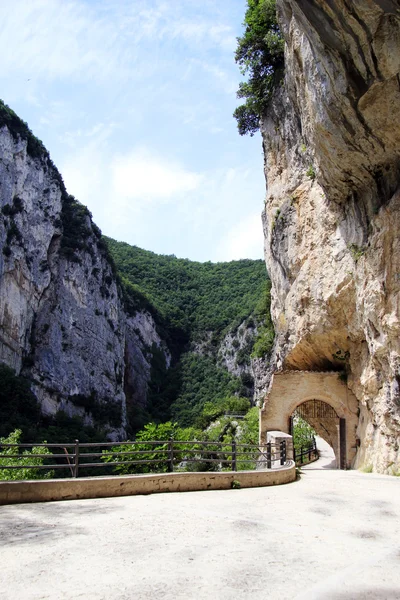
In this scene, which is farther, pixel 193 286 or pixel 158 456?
pixel 193 286

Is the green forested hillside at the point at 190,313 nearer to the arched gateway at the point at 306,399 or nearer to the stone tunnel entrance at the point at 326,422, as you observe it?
the stone tunnel entrance at the point at 326,422

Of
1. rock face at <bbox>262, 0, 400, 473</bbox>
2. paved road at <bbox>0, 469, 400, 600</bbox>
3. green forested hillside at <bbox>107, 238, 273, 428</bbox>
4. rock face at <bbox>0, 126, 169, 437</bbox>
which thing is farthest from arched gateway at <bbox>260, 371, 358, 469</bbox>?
green forested hillside at <bbox>107, 238, 273, 428</bbox>

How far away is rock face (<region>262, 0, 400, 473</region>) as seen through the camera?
10672 mm

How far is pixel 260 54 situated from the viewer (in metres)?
26.0

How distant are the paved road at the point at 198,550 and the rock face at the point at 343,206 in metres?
7.95

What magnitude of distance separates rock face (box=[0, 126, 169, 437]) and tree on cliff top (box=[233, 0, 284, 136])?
142ft

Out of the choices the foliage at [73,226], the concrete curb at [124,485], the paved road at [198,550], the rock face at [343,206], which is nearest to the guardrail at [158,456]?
the concrete curb at [124,485]

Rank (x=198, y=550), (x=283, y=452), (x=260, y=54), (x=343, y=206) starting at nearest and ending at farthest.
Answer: (x=198, y=550)
(x=283, y=452)
(x=343, y=206)
(x=260, y=54)

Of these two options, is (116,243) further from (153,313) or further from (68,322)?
(68,322)

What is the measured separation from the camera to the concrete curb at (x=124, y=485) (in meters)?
8.50

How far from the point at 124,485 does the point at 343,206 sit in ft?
43.7

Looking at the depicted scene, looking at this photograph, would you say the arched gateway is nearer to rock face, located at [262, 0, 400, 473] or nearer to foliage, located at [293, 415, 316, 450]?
rock face, located at [262, 0, 400, 473]

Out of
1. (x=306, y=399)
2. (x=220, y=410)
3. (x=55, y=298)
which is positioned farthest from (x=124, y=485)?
(x=55, y=298)

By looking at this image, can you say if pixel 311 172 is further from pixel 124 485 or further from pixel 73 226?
pixel 73 226
